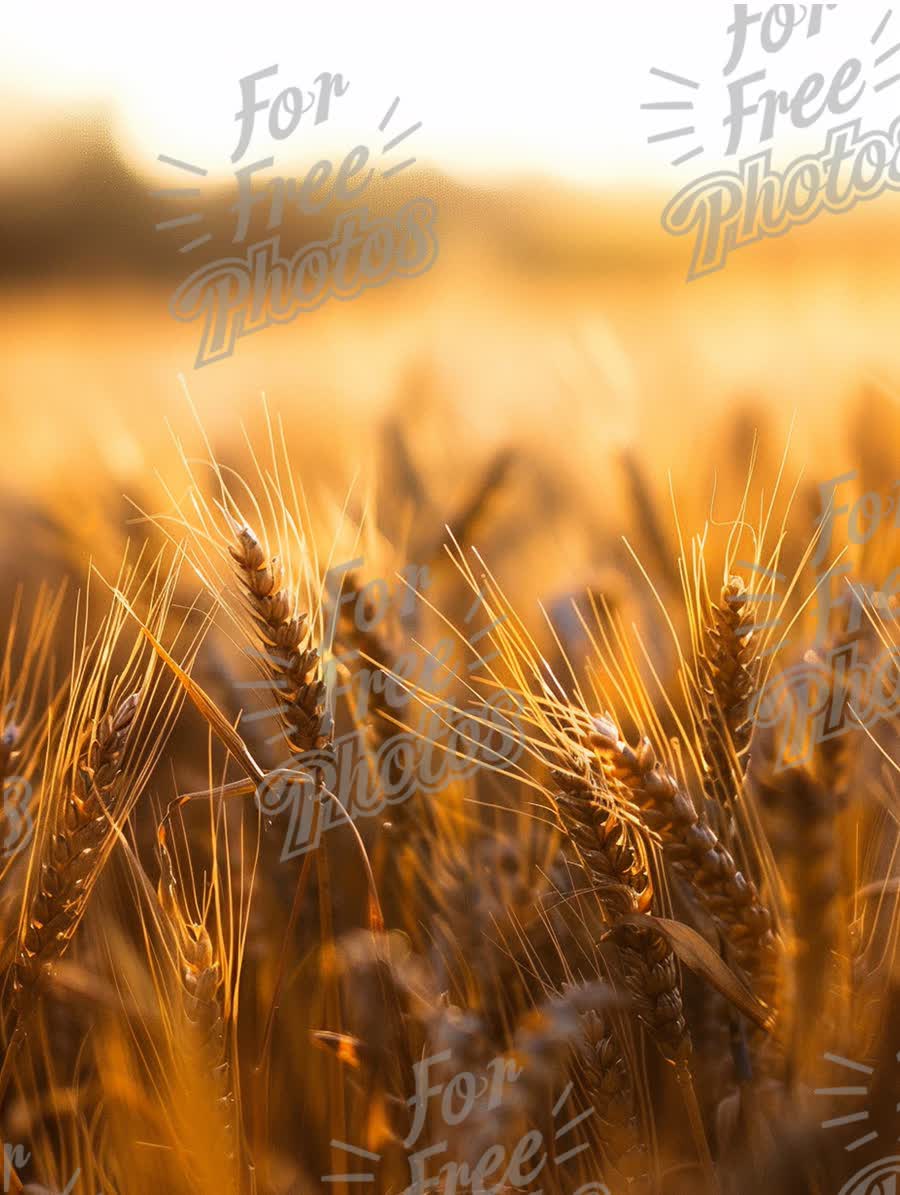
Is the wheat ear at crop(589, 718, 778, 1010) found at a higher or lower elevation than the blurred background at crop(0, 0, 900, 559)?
lower

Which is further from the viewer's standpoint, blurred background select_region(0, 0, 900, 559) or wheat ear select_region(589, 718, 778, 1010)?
blurred background select_region(0, 0, 900, 559)

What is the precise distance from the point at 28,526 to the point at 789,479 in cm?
Answer: 60

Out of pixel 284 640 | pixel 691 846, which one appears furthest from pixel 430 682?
pixel 691 846

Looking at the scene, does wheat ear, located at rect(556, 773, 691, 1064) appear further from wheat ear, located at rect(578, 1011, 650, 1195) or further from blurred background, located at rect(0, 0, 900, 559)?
blurred background, located at rect(0, 0, 900, 559)

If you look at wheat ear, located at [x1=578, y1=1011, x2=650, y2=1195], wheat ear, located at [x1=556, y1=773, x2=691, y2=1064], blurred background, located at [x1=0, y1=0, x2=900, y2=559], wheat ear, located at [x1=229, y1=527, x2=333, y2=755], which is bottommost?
wheat ear, located at [x1=578, y1=1011, x2=650, y2=1195]

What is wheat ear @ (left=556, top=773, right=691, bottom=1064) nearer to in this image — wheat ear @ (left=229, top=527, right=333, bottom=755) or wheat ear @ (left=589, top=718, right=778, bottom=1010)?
wheat ear @ (left=589, top=718, right=778, bottom=1010)

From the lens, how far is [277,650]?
60 centimetres

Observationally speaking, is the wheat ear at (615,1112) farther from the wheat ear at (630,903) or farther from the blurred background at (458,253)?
the blurred background at (458,253)

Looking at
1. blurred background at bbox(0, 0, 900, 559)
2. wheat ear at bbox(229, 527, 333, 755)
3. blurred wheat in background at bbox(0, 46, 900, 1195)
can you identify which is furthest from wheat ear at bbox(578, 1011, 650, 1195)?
blurred background at bbox(0, 0, 900, 559)

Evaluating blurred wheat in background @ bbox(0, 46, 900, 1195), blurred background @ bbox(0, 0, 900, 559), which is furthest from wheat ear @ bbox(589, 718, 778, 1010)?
blurred background @ bbox(0, 0, 900, 559)

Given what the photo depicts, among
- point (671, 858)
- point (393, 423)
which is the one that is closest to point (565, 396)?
point (393, 423)

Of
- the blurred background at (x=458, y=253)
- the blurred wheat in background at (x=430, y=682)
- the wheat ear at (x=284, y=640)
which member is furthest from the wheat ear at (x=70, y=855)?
the blurred background at (x=458, y=253)

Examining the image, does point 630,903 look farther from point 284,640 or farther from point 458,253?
point 458,253

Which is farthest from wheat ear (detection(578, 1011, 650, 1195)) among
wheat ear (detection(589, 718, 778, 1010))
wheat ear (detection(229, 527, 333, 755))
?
wheat ear (detection(229, 527, 333, 755))
